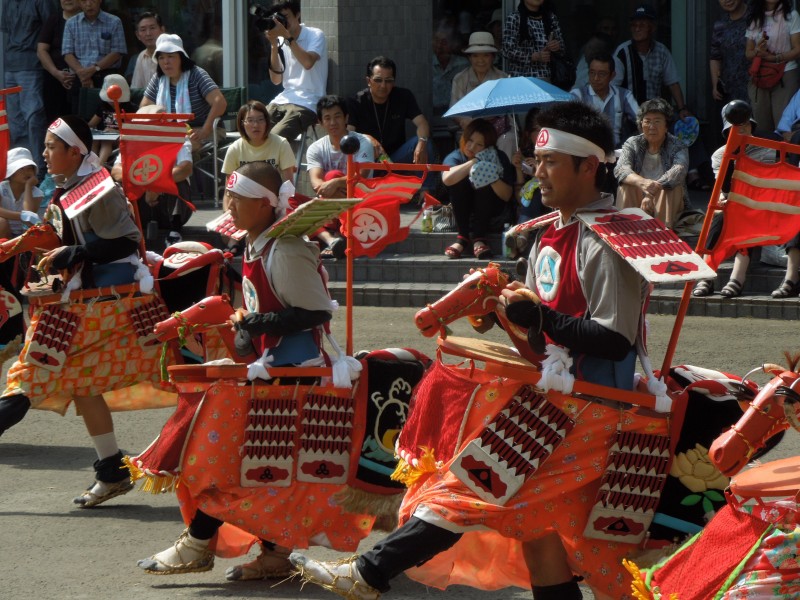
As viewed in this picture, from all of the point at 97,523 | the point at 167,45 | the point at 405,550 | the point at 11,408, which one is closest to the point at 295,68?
the point at 167,45

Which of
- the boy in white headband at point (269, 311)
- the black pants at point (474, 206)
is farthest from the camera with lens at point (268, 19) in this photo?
the boy in white headband at point (269, 311)

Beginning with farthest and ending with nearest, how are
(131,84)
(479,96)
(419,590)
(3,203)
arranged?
1. (131,84)
2. (479,96)
3. (3,203)
4. (419,590)

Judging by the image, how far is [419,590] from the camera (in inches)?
210

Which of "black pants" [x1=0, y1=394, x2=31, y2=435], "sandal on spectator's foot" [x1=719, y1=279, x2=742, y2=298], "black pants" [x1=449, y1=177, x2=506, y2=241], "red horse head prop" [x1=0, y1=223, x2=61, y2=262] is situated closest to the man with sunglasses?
"black pants" [x1=449, y1=177, x2=506, y2=241]

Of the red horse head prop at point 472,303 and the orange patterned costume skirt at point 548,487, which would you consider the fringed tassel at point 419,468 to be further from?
the red horse head prop at point 472,303

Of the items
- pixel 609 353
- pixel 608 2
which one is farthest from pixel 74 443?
pixel 608 2

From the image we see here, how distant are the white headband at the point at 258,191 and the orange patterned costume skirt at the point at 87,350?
4.58ft

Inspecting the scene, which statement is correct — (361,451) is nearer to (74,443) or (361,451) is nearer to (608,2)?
(74,443)

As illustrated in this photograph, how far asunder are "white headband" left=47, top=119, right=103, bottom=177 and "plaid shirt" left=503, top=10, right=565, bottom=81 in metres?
7.58

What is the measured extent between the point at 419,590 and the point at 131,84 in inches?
416

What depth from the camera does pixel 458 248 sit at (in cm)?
1166

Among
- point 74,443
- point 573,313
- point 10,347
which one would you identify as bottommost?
point 74,443

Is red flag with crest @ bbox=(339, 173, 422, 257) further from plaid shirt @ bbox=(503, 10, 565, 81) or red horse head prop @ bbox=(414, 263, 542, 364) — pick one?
plaid shirt @ bbox=(503, 10, 565, 81)

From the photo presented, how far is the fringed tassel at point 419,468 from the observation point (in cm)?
450
